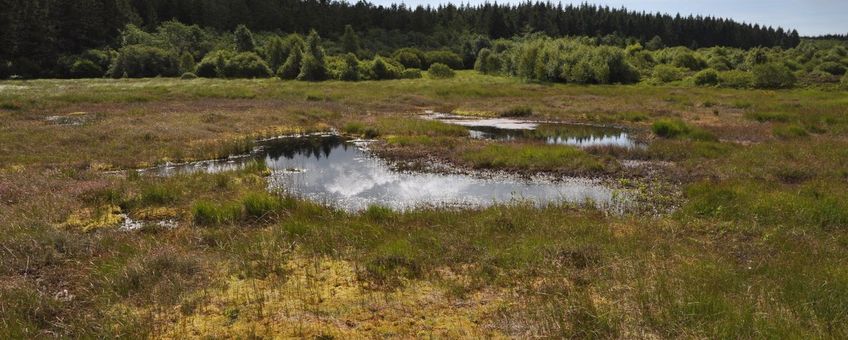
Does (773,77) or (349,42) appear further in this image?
(349,42)

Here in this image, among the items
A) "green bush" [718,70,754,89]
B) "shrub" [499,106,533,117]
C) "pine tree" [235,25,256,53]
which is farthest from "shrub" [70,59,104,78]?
"green bush" [718,70,754,89]

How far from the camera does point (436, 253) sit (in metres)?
11.0

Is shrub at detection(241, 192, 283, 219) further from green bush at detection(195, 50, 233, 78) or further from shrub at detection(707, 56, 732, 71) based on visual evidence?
shrub at detection(707, 56, 732, 71)

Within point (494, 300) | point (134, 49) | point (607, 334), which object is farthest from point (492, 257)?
point (134, 49)

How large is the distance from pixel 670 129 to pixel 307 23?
12656 cm

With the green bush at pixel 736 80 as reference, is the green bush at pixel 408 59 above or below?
above

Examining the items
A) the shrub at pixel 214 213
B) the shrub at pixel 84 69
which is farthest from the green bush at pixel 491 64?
the shrub at pixel 214 213

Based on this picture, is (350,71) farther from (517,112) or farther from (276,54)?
(517,112)

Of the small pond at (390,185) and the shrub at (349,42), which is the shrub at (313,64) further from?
the small pond at (390,185)

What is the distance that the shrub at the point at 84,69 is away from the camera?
272 ft

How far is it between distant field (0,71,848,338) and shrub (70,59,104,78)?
68.7 meters

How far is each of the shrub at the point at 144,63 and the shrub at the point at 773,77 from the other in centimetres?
9326

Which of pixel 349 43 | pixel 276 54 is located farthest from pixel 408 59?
pixel 276 54

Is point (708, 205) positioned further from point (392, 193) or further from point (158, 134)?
point (158, 134)
